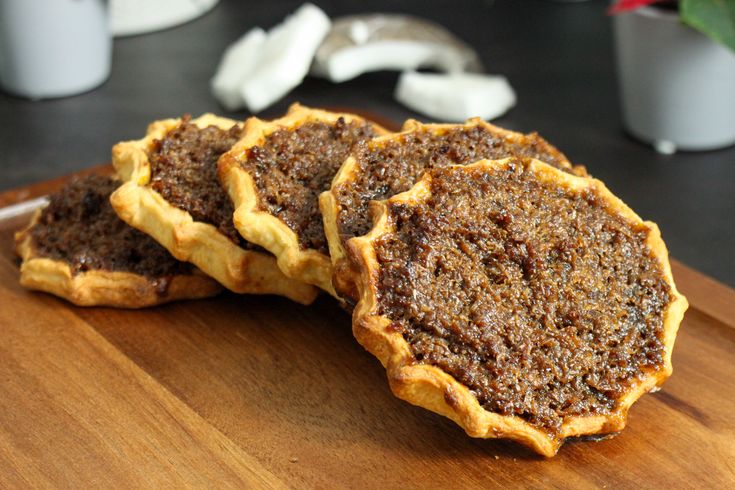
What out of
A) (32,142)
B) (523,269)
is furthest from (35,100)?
(523,269)

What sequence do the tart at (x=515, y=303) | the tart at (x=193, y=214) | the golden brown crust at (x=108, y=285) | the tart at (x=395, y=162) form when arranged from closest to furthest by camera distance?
the tart at (x=515, y=303), the tart at (x=395, y=162), the tart at (x=193, y=214), the golden brown crust at (x=108, y=285)

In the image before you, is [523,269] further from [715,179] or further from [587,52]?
[587,52]

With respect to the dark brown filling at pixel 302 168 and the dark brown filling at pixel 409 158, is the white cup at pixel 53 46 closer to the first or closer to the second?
the dark brown filling at pixel 302 168

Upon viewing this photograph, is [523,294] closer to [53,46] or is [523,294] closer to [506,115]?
[506,115]

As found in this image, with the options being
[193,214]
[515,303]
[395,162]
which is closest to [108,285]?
[193,214]

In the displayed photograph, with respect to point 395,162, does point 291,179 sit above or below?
below

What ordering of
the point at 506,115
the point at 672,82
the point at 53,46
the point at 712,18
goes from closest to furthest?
the point at 712,18 → the point at 672,82 → the point at 53,46 → the point at 506,115

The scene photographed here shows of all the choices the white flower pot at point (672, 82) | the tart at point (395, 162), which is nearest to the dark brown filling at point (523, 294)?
the tart at point (395, 162)
